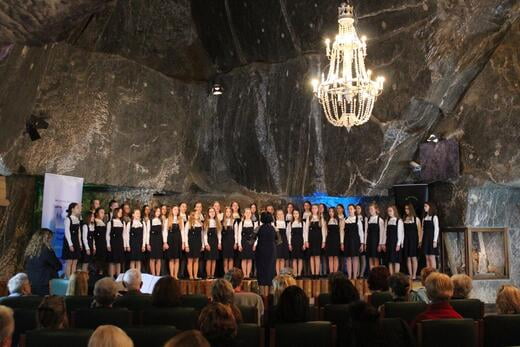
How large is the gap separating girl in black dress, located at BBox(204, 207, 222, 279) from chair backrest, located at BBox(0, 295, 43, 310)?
26.4 ft

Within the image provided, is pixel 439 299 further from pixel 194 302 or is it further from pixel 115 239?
pixel 115 239

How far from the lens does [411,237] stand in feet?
44.8

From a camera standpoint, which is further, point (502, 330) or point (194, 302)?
point (194, 302)

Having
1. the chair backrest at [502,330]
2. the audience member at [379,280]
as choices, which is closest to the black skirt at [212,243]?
the audience member at [379,280]

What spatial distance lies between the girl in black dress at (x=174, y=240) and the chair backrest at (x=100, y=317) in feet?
29.4

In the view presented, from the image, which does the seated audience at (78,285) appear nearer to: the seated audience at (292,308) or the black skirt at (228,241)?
the seated audience at (292,308)

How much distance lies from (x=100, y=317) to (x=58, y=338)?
3.44 feet

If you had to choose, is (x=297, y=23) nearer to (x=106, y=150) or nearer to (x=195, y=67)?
(x=195, y=67)

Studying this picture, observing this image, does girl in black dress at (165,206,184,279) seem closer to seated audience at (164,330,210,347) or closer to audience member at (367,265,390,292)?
audience member at (367,265,390,292)

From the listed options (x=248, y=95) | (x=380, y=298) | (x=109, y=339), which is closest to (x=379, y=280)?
(x=380, y=298)

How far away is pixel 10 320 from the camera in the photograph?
3.60m

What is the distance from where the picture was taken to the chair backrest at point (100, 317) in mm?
4734

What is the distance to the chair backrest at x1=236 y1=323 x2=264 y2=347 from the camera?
402 cm

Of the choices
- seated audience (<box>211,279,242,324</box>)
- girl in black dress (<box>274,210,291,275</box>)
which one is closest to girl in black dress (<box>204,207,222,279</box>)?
girl in black dress (<box>274,210,291,275</box>)
